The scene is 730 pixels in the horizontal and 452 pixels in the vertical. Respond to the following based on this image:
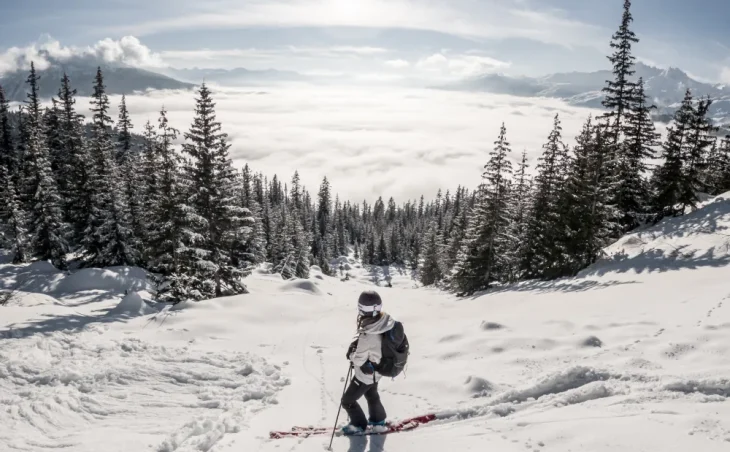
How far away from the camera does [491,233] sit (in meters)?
28.2

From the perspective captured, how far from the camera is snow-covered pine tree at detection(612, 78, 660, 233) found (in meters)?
→ 26.6

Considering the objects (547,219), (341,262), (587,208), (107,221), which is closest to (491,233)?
(547,219)

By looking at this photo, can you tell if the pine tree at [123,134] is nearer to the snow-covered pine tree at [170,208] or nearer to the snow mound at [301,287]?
the snow-covered pine tree at [170,208]

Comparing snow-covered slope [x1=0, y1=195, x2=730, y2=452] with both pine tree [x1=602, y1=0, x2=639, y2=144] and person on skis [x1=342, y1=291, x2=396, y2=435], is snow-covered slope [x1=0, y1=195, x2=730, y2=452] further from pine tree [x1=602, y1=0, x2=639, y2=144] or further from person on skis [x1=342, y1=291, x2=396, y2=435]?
pine tree [x1=602, y1=0, x2=639, y2=144]

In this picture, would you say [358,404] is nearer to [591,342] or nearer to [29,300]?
[591,342]

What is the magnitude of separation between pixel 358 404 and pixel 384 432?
0.63 metres

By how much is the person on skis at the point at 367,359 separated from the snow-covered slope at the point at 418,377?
0.36 metres

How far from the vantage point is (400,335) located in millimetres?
6270

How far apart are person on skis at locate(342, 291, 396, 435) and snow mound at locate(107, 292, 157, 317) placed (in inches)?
495

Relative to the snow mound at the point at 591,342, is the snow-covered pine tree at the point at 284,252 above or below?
below

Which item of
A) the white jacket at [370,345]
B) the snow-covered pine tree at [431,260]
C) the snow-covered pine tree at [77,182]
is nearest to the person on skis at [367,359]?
the white jacket at [370,345]

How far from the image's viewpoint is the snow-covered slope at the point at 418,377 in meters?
6.18

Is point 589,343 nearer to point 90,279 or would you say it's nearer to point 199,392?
point 199,392

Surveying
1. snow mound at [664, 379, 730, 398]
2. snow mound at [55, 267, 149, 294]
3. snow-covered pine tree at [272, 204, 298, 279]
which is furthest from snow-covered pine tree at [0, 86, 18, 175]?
snow mound at [664, 379, 730, 398]
